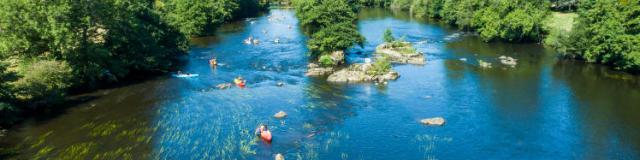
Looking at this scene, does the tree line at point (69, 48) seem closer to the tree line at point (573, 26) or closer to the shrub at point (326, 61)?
the shrub at point (326, 61)

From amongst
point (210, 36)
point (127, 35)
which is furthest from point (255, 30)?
point (127, 35)

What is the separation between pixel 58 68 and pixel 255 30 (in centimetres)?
7538

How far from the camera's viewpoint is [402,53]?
324ft

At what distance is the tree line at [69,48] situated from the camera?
6113cm

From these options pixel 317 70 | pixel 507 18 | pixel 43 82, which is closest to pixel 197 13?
pixel 317 70

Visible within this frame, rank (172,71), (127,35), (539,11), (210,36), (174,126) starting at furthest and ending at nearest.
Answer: (210,36)
(539,11)
(172,71)
(127,35)
(174,126)

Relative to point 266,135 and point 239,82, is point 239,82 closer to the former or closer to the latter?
point 239,82

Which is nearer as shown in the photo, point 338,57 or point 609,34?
point 609,34

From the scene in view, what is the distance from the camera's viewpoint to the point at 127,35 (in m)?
80.9

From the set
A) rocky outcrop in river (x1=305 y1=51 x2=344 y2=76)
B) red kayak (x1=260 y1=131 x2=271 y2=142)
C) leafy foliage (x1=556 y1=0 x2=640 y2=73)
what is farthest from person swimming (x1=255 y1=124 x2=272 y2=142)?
leafy foliage (x1=556 y1=0 x2=640 y2=73)

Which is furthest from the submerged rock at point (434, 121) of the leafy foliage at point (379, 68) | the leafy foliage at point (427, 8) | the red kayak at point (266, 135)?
the leafy foliage at point (427, 8)

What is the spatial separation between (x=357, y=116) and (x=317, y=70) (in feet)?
81.3

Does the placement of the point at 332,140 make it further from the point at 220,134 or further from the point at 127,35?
the point at 127,35

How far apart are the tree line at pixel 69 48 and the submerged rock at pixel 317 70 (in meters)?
22.7
